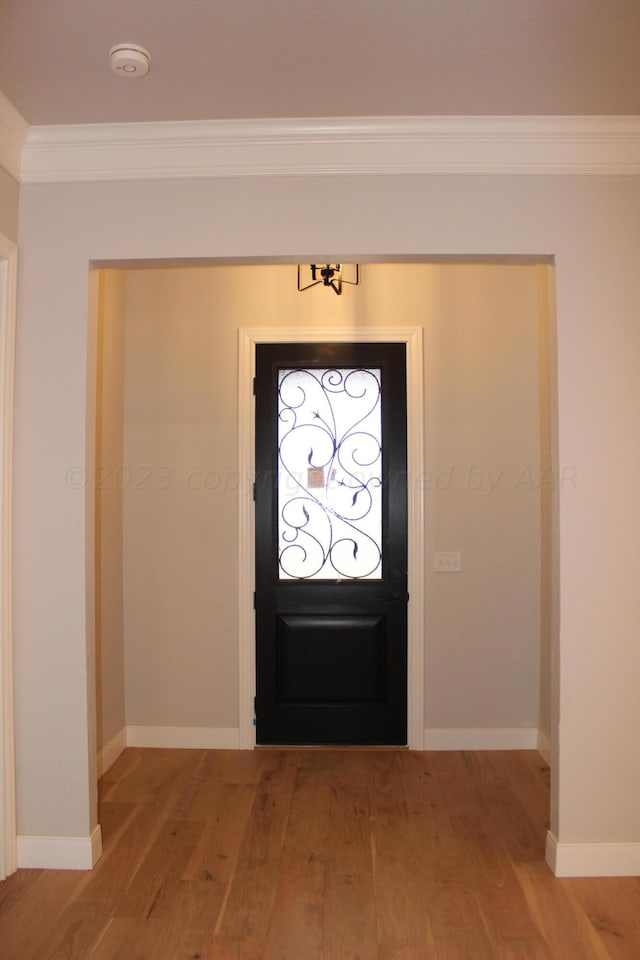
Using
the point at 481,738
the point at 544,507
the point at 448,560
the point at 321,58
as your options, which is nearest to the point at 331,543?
the point at 448,560

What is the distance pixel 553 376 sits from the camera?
2893 mm

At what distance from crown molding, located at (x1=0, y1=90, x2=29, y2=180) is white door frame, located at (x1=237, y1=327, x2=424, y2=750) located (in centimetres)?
153

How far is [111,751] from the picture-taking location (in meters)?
3.94

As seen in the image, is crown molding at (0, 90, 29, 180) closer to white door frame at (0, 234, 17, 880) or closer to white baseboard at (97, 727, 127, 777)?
white door frame at (0, 234, 17, 880)

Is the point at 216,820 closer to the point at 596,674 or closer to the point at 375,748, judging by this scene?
the point at 375,748

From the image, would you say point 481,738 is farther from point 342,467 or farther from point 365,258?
point 365,258

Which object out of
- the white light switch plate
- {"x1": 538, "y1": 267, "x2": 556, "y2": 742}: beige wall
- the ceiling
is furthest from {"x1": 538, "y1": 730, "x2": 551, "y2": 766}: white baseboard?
the ceiling

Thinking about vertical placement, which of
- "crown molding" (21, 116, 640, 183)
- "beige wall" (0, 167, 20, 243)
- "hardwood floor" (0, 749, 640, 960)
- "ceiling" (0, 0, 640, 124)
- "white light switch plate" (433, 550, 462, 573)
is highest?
"ceiling" (0, 0, 640, 124)

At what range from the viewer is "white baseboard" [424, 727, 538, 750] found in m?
4.10

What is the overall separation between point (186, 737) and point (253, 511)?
133 centimetres

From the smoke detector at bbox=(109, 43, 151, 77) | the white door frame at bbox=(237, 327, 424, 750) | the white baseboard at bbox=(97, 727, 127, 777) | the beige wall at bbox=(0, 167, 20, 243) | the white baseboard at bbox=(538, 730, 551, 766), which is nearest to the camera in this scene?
Result: the smoke detector at bbox=(109, 43, 151, 77)

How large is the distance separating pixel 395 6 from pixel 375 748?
11.4ft

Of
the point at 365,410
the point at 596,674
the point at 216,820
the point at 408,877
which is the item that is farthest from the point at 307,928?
the point at 365,410

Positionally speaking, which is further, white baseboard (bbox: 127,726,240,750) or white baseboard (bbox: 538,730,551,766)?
white baseboard (bbox: 127,726,240,750)
